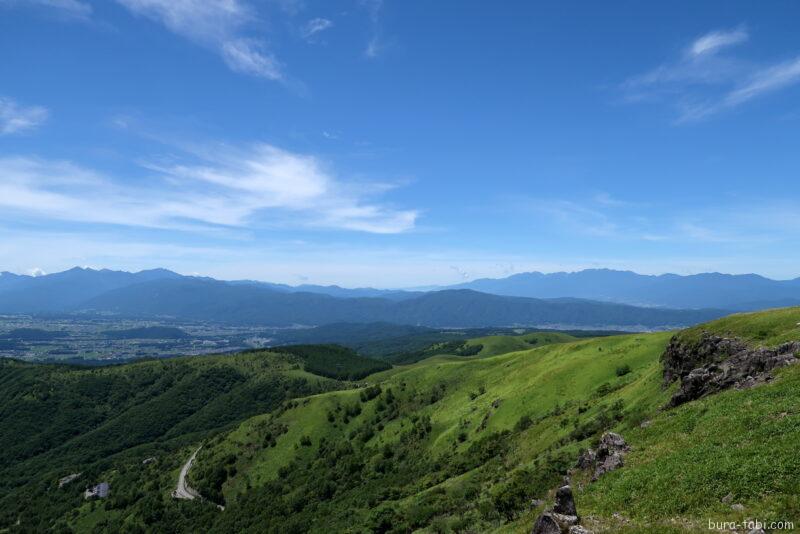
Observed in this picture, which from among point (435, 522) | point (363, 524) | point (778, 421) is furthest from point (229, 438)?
point (778, 421)

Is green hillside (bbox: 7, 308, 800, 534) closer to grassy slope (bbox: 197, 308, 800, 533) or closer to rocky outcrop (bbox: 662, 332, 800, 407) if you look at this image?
grassy slope (bbox: 197, 308, 800, 533)

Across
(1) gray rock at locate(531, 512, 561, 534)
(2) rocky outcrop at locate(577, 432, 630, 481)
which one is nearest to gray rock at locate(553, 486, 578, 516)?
(1) gray rock at locate(531, 512, 561, 534)

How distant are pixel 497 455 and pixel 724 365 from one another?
116 ft

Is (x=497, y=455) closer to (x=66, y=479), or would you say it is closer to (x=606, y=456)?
(x=606, y=456)

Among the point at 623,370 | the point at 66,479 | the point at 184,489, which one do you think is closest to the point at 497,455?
the point at 623,370

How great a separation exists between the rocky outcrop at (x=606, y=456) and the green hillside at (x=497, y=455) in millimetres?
756

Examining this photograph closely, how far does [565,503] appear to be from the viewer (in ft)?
81.5

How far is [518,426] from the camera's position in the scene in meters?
72.8

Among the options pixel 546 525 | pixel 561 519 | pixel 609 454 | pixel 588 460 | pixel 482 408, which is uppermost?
pixel 609 454

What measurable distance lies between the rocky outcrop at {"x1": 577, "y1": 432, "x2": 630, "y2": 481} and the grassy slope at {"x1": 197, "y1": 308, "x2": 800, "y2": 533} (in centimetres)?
103

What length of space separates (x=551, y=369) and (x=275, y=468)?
86537mm

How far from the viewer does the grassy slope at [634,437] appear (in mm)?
22609

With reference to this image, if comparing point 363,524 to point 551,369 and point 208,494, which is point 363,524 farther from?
point 208,494

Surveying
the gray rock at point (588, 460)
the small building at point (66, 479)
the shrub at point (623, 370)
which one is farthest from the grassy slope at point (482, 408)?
the small building at point (66, 479)
